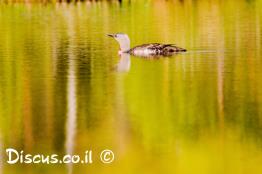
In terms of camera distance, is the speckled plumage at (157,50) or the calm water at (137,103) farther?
the speckled plumage at (157,50)

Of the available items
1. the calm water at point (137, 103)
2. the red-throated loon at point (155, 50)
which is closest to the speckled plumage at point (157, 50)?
the red-throated loon at point (155, 50)

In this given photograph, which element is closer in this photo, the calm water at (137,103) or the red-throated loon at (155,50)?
the calm water at (137,103)

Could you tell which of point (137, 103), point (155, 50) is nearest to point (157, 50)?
point (155, 50)

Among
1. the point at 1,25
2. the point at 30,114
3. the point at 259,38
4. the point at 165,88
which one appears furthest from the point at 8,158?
the point at 1,25

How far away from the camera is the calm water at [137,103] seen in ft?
62.1

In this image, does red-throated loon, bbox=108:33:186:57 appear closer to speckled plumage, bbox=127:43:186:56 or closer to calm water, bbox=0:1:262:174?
speckled plumage, bbox=127:43:186:56

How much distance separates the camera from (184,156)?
61.8ft

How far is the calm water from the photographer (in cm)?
1893

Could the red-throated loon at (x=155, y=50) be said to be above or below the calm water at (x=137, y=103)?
above

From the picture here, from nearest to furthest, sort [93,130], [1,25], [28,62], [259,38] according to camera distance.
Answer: [93,130]
[28,62]
[259,38]
[1,25]

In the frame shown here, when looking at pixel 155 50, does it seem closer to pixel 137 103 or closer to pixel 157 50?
pixel 157 50

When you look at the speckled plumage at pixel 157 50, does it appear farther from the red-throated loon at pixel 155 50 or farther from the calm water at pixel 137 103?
the calm water at pixel 137 103

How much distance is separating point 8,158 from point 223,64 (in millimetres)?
12662

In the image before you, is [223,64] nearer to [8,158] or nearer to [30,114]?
[30,114]
